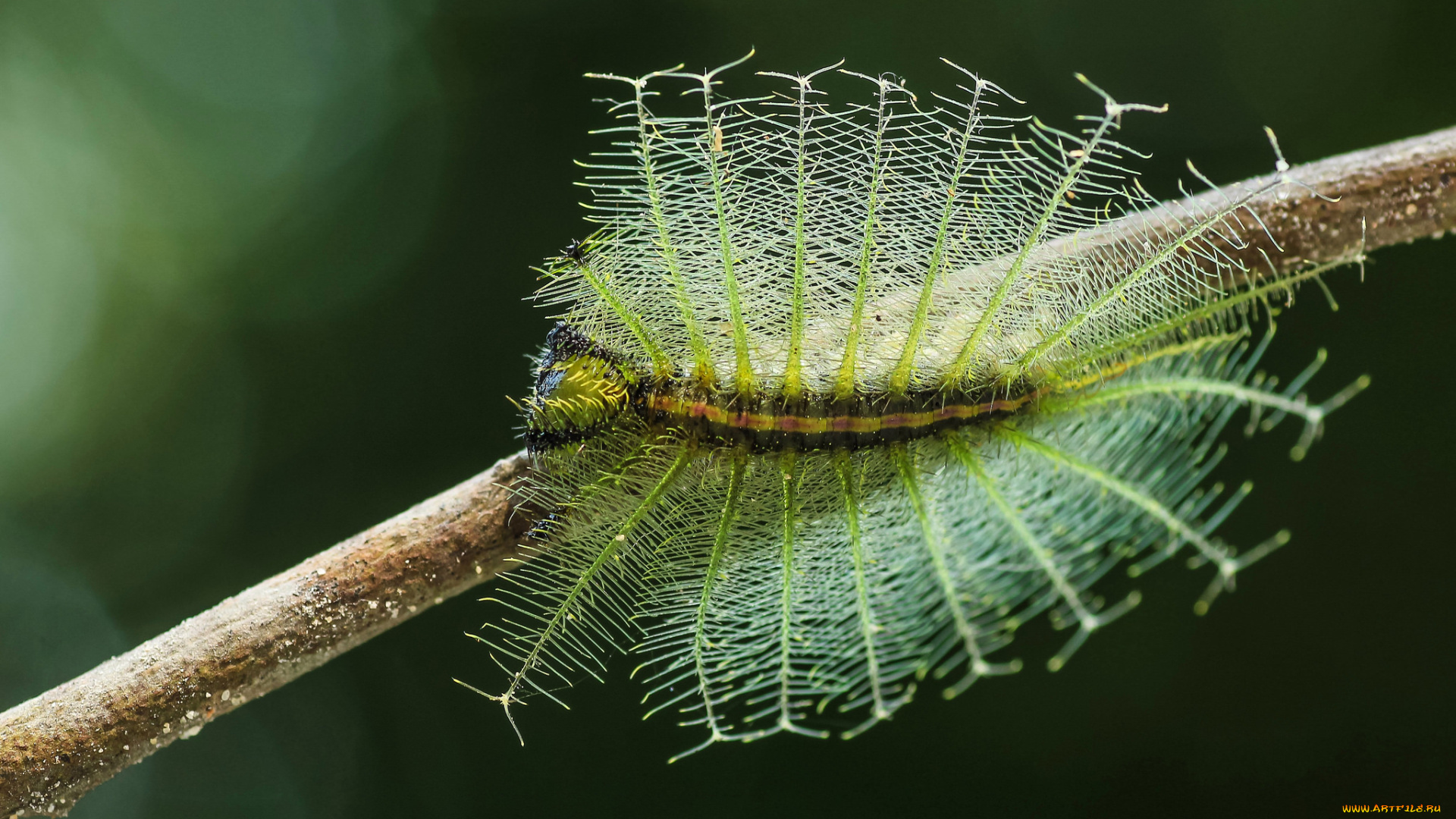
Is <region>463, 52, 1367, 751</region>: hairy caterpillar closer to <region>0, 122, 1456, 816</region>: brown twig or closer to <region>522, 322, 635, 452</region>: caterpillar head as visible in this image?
<region>522, 322, 635, 452</region>: caterpillar head

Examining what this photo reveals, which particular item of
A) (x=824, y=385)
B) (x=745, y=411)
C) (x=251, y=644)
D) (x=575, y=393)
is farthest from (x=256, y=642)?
(x=824, y=385)

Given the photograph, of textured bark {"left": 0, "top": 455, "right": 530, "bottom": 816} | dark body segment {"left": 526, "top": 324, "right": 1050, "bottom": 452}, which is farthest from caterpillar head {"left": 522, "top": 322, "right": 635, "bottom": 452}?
textured bark {"left": 0, "top": 455, "right": 530, "bottom": 816}

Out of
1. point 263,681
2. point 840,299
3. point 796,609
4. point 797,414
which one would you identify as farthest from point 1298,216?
point 263,681

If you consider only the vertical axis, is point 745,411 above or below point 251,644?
above

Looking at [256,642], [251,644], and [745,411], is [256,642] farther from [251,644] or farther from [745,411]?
[745,411]

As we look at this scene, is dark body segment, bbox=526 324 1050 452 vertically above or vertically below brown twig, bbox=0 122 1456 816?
above

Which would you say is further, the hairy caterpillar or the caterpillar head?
the caterpillar head

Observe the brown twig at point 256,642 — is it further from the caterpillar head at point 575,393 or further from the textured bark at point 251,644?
the caterpillar head at point 575,393

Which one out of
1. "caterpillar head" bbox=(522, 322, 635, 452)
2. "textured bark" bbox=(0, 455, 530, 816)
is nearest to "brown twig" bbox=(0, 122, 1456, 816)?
"textured bark" bbox=(0, 455, 530, 816)
